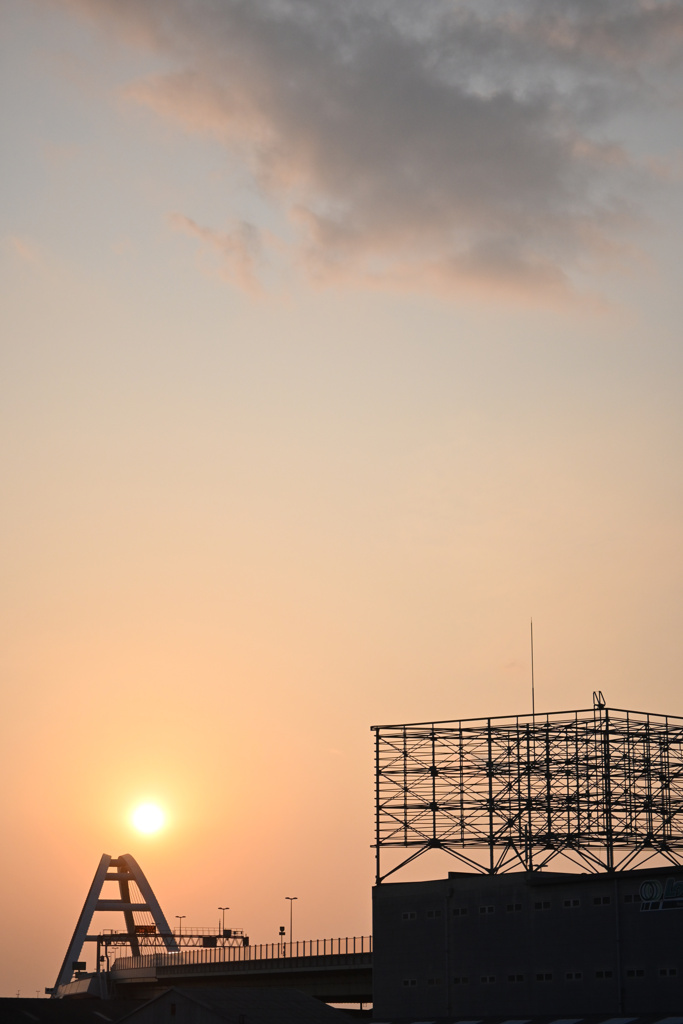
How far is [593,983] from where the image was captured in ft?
307

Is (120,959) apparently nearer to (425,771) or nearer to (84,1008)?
(84,1008)

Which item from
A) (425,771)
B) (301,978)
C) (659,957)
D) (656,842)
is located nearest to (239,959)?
(301,978)

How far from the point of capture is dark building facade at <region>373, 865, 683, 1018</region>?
9106cm

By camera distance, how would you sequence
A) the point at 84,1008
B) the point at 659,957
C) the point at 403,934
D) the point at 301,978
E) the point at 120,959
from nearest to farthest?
the point at 659,957 → the point at 403,934 → the point at 301,978 → the point at 84,1008 → the point at 120,959

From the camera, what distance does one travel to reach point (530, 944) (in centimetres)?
9806

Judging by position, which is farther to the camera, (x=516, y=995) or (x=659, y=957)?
(x=516, y=995)

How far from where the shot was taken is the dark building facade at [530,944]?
91062 mm

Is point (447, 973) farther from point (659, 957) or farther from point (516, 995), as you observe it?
point (659, 957)

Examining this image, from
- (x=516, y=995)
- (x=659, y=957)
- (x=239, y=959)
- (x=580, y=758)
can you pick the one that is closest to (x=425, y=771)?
(x=580, y=758)

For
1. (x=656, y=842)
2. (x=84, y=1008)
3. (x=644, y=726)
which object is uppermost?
(x=644, y=726)

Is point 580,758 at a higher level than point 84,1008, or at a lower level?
higher

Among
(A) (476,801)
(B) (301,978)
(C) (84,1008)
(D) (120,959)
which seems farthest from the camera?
(D) (120,959)

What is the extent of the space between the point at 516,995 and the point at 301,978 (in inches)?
1626

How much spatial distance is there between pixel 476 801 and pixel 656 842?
44.9 ft
